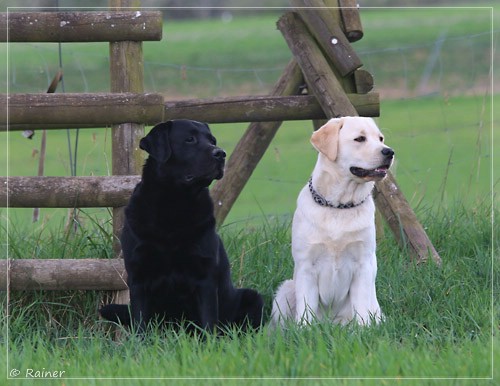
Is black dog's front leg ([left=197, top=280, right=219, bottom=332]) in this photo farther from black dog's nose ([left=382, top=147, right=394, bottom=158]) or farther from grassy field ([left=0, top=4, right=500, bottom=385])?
black dog's nose ([left=382, top=147, right=394, bottom=158])

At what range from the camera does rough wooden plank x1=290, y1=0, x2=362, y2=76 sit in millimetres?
5879

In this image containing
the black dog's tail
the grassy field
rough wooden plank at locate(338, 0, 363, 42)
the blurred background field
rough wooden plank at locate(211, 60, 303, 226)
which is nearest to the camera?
the grassy field

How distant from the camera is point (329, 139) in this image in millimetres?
4746

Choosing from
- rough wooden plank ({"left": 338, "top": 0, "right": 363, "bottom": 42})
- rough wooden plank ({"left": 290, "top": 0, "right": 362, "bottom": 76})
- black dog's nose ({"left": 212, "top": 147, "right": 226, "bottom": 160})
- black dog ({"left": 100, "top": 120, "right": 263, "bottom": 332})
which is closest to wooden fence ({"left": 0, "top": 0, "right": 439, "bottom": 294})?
black dog ({"left": 100, "top": 120, "right": 263, "bottom": 332})

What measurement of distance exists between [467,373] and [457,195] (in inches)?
126

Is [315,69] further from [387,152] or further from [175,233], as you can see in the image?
[175,233]

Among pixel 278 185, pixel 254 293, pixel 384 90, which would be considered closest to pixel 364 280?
pixel 254 293

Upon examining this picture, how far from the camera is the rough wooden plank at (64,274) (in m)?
5.16

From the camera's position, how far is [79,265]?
519 cm

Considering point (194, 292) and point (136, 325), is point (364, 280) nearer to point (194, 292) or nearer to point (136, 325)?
point (194, 292)

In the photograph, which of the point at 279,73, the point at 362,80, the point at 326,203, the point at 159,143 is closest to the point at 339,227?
the point at 326,203

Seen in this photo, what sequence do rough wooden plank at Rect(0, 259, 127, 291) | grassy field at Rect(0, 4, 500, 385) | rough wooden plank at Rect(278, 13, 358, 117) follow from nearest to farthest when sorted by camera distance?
grassy field at Rect(0, 4, 500, 385) < rough wooden plank at Rect(0, 259, 127, 291) < rough wooden plank at Rect(278, 13, 358, 117)

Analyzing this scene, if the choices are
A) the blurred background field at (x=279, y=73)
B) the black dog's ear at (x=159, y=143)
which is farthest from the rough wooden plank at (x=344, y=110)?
the blurred background field at (x=279, y=73)

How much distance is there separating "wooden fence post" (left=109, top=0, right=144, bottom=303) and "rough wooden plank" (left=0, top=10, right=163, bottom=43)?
0.08 m
